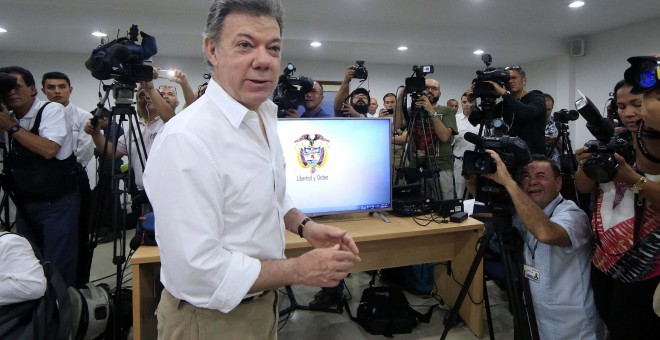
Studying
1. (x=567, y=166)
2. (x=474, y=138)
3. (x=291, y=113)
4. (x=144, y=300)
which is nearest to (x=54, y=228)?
(x=144, y=300)

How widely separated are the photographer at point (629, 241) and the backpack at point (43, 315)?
2.25 metres

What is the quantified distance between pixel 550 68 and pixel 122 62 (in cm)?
727

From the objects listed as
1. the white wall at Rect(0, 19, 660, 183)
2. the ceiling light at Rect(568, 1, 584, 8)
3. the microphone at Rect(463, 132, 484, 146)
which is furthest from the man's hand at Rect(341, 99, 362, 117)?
the ceiling light at Rect(568, 1, 584, 8)

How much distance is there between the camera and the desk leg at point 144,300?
1.55m

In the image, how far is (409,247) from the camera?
7.38 ft

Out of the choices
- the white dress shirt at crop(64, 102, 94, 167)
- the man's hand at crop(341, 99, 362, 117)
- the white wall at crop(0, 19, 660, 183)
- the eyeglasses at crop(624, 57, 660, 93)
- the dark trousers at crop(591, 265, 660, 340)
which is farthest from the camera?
the white wall at crop(0, 19, 660, 183)

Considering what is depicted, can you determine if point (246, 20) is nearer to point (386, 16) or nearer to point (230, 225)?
point (230, 225)

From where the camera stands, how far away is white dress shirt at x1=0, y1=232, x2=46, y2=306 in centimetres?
148

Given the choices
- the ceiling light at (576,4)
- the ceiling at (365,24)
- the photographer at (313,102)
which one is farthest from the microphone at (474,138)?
the ceiling light at (576,4)

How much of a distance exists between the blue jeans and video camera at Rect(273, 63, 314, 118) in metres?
1.45

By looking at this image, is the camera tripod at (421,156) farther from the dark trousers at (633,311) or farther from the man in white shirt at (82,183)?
the man in white shirt at (82,183)

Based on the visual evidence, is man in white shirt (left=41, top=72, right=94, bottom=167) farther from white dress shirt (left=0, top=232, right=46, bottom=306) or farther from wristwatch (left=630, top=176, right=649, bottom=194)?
wristwatch (left=630, top=176, right=649, bottom=194)

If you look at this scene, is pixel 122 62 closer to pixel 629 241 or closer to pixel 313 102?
pixel 313 102

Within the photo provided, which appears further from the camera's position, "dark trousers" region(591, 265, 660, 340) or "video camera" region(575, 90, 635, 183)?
"dark trousers" region(591, 265, 660, 340)
